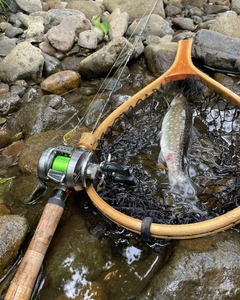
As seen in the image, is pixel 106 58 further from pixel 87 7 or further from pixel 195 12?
pixel 195 12

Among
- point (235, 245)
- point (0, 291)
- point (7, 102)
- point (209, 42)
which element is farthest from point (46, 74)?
point (235, 245)

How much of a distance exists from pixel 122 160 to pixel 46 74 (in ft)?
10.5

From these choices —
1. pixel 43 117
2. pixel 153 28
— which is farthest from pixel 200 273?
pixel 153 28

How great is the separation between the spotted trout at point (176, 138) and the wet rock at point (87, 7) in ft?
15.7

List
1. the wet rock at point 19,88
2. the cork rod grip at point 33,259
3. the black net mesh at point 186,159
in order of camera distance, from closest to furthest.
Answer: the cork rod grip at point 33,259 < the black net mesh at point 186,159 < the wet rock at point 19,88

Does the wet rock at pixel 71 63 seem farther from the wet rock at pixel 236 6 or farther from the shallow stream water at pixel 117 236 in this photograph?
the wet rock at pixel 236 6

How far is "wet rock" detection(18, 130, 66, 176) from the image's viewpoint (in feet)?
12.8

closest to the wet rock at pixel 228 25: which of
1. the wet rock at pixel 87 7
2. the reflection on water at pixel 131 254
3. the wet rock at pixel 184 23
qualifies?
the wet rock at pixel 184 23

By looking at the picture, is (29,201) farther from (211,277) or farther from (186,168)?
(211,277)

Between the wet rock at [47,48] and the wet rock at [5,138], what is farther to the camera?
the wet rock at [47,48]

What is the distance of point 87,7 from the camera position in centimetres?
823

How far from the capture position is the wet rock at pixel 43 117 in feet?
15.5

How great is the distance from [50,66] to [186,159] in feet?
12.3

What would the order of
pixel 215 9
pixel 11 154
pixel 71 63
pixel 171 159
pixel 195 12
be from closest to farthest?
1. pixel 171 159
2. pixel 11 154
3. pixel 71 63
4. pixel 195 12
5. pixel 215 9
